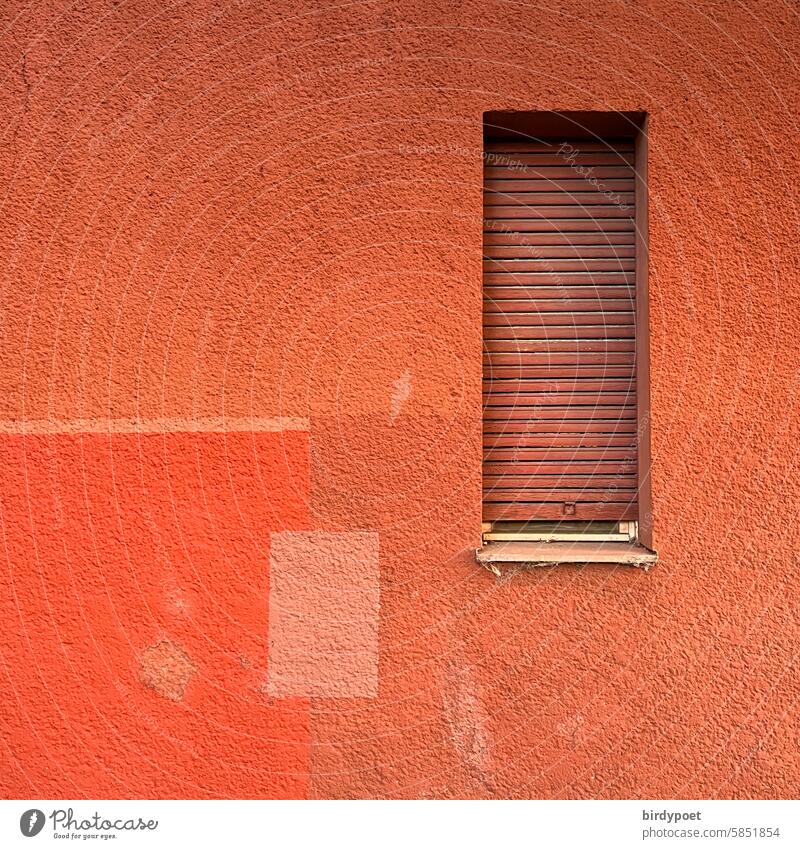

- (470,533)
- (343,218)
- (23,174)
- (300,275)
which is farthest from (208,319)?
(470,533)

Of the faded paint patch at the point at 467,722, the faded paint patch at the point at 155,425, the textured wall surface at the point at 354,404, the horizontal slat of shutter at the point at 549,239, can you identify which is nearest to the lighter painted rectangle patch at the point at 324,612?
the textured wall surface at the point at 354,404

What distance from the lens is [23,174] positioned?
296 cm

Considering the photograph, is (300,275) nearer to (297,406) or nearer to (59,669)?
(297,406)

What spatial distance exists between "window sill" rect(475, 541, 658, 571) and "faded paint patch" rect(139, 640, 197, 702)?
1.14m

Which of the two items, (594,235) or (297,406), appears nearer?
(297,406)

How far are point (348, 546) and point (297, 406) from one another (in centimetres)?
55

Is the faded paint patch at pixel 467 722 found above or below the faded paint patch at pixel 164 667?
below

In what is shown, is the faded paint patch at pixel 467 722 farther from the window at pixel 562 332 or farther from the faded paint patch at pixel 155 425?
the faded paint patch at pixel 155 425
